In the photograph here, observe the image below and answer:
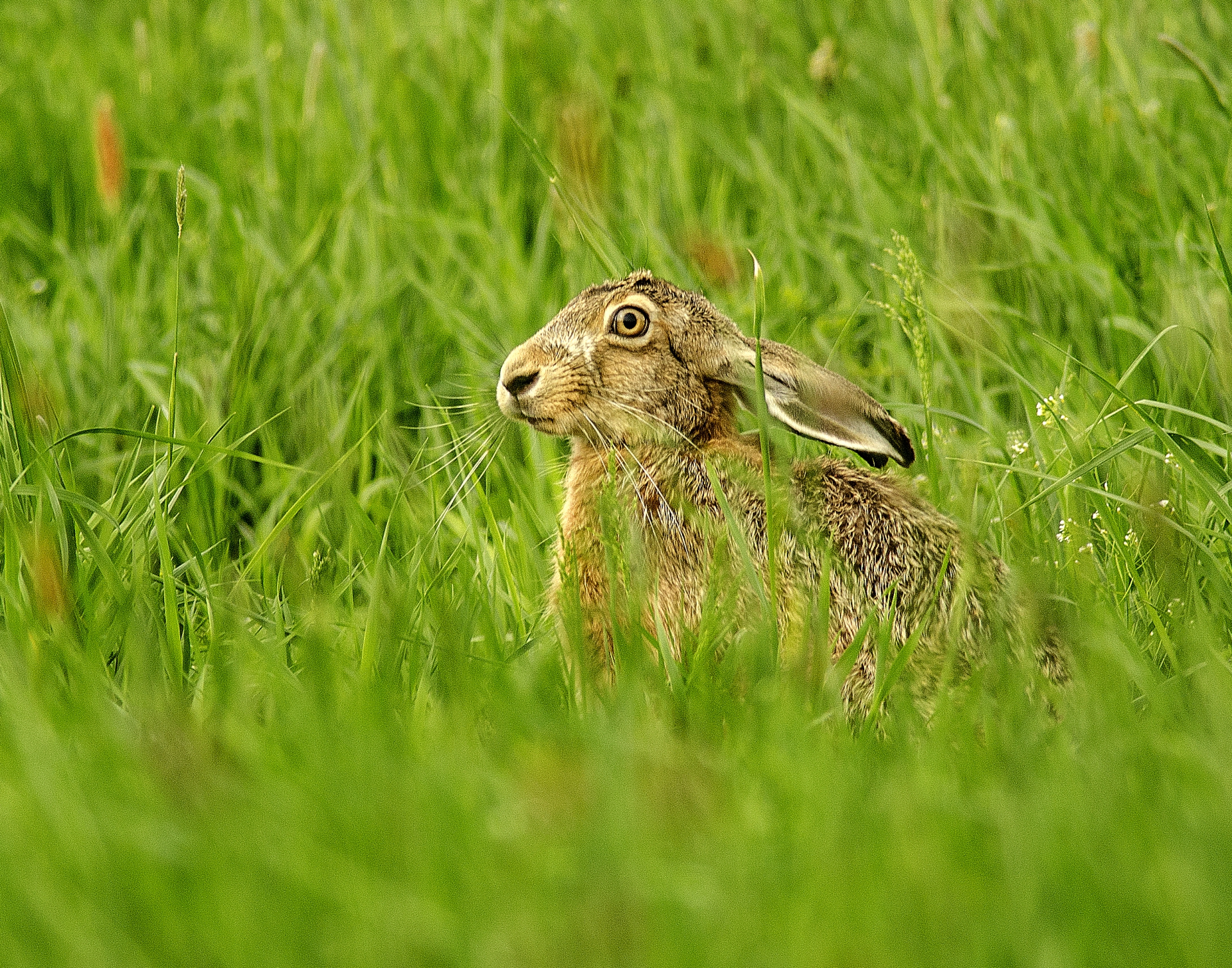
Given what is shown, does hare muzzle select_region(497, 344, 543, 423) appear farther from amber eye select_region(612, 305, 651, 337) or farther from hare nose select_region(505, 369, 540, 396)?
amber eye select_region(612, 305, 651, 337)

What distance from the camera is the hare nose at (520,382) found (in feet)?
12.6

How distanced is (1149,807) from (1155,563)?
1.32m

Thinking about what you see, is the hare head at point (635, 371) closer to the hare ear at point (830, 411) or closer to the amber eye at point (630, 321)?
the amber eye at point (630, 321)

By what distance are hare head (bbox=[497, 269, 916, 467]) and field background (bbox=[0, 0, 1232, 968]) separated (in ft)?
0.50

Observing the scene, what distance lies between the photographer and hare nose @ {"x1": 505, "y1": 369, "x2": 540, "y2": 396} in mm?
3840

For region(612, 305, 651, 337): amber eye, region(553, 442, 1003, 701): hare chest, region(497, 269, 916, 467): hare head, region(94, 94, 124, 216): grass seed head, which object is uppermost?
region(94, 94, 124, 216): grass seed head

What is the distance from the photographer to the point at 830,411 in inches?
138

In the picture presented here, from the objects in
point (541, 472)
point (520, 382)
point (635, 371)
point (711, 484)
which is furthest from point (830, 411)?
point (541, 472)

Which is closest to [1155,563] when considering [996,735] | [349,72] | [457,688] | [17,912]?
[996,735]

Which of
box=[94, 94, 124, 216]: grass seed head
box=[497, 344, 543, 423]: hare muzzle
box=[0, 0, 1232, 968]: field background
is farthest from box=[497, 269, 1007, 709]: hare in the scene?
box=[94, 94, 124, 216]: grass seed head

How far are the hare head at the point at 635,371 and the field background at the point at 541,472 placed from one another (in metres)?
0.15

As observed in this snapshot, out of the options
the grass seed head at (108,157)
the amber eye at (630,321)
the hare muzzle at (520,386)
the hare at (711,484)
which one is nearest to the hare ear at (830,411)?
the hare at (711,484)

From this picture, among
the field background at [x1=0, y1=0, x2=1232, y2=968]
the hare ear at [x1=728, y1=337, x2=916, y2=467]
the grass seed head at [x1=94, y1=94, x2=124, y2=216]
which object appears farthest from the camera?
the grass seed head at [x1=94, y1=94, x2=124, y2=216]

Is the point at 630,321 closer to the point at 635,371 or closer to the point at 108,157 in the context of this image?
the point at 635,371
